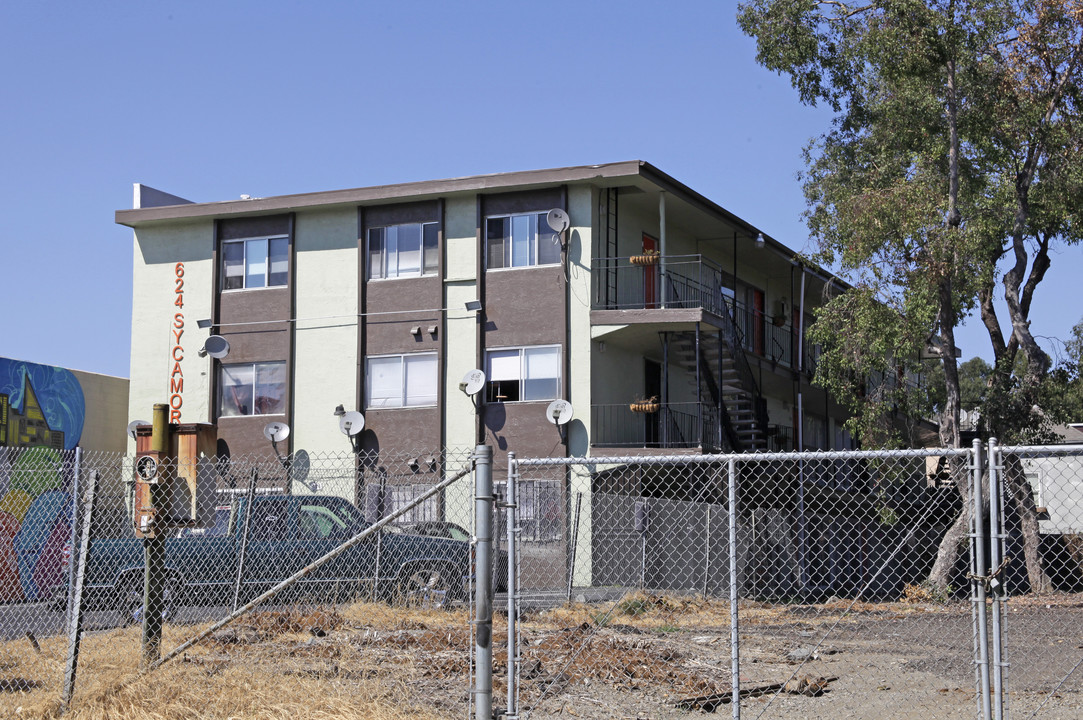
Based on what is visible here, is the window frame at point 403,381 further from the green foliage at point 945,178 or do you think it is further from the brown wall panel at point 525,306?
the green foliage at point 945,178

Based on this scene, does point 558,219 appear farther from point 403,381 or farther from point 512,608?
point 512,608

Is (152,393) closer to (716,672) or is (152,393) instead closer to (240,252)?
(240,252)

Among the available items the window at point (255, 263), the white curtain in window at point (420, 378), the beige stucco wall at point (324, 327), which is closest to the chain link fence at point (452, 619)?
the white curtain in window at point (420, 378)

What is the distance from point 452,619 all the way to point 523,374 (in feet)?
44.1

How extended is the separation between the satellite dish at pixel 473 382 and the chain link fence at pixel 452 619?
3.68 m

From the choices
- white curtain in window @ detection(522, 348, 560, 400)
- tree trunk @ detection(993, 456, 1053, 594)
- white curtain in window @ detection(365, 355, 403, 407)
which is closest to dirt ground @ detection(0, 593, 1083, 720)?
tree trunk @ detection(993, 456, 1053, 594)

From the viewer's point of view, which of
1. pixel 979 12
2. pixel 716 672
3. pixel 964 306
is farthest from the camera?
pixel 964 306

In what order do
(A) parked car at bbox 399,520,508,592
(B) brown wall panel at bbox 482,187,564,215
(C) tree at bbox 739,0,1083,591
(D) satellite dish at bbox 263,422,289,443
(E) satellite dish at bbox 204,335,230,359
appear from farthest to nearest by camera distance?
(E) satellite dish at bbox 204,335,230,359 → (D) satellite dish at bbox 263,422,289,443 → (B) brown wall panel at bbox 482,187,564,215 → (C) tree at bbox 739,0,1083,591 → (A) parked car at bbox 399,520,508,592

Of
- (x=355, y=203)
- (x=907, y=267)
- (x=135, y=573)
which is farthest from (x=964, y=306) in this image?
(x=135, y=573)

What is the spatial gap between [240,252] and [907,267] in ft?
51.4

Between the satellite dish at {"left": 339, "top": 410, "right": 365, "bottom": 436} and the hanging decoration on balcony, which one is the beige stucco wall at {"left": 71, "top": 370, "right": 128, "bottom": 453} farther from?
the hanging decoration on balcony

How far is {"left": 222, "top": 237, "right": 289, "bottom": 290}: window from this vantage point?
91.1 ft

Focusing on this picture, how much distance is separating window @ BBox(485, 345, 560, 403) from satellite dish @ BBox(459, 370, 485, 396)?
2.48ft

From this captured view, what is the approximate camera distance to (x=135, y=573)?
42.7ft
